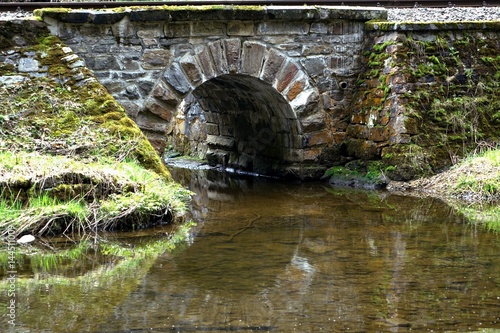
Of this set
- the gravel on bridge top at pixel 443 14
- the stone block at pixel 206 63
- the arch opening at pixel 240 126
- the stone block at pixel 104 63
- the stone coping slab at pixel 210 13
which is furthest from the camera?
the arch opening at pixel 240 126

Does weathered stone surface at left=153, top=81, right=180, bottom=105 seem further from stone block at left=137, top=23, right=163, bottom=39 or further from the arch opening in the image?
the arch opening

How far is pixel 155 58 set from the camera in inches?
440

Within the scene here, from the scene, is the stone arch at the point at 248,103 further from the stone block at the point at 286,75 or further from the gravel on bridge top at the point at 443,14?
the gravel on bridge top at the point at 443,14

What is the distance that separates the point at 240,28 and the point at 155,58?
1.29m

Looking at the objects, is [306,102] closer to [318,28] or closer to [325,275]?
[318,28]

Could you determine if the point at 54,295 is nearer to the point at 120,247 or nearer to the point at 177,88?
the point at 120,247

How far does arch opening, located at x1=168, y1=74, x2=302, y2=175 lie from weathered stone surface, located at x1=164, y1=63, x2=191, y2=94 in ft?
2.88

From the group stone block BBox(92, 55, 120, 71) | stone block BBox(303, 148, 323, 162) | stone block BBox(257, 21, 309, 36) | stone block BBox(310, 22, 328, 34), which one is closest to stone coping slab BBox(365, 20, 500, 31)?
stone block BBox(310, 22, 328, 34)

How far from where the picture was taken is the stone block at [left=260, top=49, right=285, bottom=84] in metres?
11.8

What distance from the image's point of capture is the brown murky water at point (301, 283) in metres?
5.22

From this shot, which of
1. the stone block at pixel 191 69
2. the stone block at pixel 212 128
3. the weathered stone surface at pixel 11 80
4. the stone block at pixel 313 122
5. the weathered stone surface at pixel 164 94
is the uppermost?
the stone block at pixel 191 69

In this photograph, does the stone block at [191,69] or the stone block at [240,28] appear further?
the stone block at [240,28]

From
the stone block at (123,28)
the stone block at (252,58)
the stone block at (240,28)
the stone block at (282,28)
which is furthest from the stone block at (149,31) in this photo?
the stone block at (282,28)

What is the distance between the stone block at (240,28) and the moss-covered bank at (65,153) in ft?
7.19
